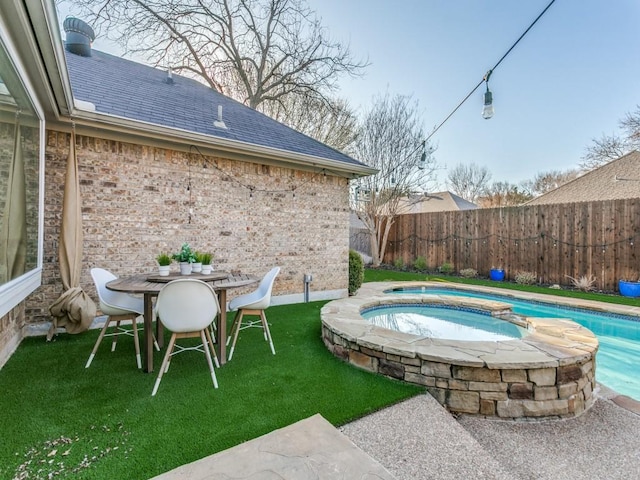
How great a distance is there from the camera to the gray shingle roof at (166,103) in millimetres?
4840

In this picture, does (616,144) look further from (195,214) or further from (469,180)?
(195,214)

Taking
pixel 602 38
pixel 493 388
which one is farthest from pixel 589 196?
pixel 493 388

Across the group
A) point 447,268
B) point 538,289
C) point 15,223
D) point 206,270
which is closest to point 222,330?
point 206,270

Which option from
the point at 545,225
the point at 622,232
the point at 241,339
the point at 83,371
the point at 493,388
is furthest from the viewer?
the point at 545,225

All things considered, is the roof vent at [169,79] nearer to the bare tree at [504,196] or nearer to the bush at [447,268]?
the bush at [447,268]

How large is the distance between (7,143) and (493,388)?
15.0 ft

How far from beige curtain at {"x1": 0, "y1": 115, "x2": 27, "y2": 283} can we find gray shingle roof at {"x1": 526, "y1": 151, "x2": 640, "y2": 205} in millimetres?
14232

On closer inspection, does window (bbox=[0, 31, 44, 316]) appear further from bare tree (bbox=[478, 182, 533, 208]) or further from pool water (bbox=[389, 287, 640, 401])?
bare tree (bbox=[478, 182, 533, 208])

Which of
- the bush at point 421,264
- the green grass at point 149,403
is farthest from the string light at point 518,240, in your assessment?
the green grass at point 149,403

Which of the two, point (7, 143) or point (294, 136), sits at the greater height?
point (294, 136)

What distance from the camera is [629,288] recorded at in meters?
6.71

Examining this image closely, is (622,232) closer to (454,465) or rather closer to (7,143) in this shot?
(454,465)

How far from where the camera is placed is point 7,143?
2.60m

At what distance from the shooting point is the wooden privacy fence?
7.07 m
